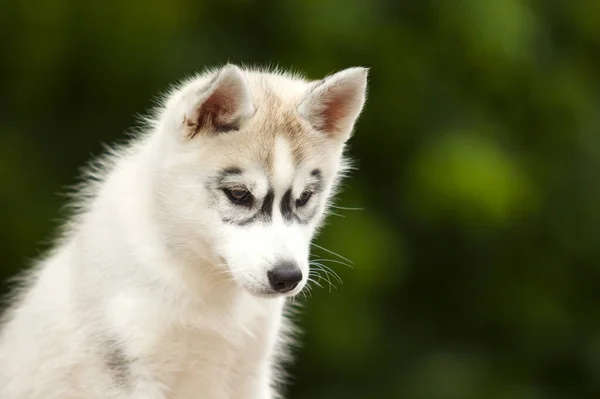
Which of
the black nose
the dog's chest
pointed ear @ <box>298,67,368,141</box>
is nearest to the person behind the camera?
the black nose

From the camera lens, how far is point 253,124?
540 cm

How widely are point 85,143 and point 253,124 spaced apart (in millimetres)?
4822

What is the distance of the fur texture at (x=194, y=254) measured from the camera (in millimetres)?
5230

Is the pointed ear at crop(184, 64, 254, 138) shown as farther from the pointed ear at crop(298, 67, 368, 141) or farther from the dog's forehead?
the pointed ear at crop(298, 67, 368, 141)

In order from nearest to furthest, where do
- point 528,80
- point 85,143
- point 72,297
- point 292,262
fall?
point 292,262
point 72,297
point 85,143
point 528,80


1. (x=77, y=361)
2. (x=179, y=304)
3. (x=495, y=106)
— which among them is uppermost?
(x=495, y=106)

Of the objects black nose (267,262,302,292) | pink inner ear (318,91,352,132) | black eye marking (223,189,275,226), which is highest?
pink inner ear (318,91,352,132)

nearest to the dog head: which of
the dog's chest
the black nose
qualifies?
the black nose

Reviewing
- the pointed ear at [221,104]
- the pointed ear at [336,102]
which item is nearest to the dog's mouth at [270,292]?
the pointed ear at [221,104]

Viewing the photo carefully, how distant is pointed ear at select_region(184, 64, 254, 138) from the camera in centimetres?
517

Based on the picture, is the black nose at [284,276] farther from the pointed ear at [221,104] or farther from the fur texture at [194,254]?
the pointed ear at [221,104]

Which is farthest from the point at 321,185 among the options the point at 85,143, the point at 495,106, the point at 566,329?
the point at 566,329

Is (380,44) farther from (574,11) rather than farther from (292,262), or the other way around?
(292,262)

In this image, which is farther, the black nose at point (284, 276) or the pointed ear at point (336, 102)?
the pointed ear at point (336, 102)
